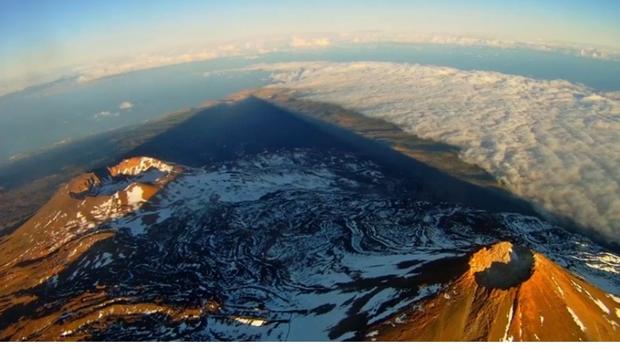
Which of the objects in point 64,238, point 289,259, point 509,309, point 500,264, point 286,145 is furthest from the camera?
point 286,145

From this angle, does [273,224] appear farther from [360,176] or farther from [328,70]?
[328,70]

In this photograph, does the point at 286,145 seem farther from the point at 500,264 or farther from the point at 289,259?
the point at 500,264

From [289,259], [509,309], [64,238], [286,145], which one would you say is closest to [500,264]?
[509,309]

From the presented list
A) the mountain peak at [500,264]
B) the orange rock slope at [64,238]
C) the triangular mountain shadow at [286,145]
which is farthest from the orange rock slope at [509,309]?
the triangular mountain shadow at [286,145]

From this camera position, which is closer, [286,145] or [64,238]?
Answer: [64,238]

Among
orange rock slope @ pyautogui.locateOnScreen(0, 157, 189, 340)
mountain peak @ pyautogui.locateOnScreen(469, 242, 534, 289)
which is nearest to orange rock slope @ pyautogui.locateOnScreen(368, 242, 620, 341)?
mountain peak @ pyautogui.locateOnScreen(469, 242, 534, 289)

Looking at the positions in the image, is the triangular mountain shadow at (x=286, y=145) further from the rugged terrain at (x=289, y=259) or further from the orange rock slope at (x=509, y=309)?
the orange rock slope at (x=509, y=309)

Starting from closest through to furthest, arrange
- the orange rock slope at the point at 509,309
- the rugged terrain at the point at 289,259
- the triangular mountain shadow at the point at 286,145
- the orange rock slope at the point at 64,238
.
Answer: the orange rock slope at the point at 509,309 → the rugged terrain at the point at 289,259 → the orange rock slope at the point at 64,238 → the triangular mountain shadow at the point at 286,145

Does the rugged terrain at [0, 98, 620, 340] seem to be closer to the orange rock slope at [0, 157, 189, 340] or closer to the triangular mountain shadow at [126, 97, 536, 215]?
the orange rock slope at [0, 157, 189, 340]
